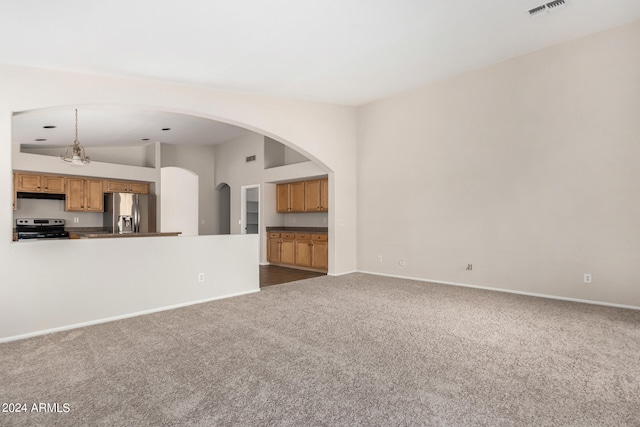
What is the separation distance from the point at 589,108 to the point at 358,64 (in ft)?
9.56

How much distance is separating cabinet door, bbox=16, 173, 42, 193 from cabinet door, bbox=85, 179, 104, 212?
2.85 ft

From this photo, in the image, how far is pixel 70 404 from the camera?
6.78 ft

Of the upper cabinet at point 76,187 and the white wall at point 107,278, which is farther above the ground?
the upper cabinet at point 76,187

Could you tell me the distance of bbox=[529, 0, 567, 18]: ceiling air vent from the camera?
11.0 feet

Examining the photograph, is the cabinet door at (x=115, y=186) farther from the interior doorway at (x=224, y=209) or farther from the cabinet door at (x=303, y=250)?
the cabinet door at (x=303, y=250)

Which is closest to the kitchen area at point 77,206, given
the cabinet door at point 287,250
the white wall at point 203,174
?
the white wall at point 203,174

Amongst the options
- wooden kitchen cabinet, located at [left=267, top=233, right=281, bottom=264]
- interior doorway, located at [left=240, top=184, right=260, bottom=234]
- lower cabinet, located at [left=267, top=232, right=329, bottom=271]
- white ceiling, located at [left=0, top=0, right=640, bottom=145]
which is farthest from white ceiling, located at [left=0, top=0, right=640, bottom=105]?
interior doorway, located at [left=240, top=184, right=260, bottom=234]

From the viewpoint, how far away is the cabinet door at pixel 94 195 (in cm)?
772

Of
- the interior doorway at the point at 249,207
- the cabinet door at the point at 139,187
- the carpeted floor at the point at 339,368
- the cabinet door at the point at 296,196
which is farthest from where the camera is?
the interior doorway at the point at 249,207

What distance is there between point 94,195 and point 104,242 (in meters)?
4.95

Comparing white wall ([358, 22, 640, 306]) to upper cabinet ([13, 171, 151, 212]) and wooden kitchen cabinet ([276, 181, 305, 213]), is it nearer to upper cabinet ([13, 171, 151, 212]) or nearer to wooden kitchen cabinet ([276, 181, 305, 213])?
wooden kitchen cabinet ([276, 181, 305, 213])

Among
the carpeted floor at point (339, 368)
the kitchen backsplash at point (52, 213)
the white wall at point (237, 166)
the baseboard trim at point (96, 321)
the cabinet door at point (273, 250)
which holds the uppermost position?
the white wall at point (237, 166)

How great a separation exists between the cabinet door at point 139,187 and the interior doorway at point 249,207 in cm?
233

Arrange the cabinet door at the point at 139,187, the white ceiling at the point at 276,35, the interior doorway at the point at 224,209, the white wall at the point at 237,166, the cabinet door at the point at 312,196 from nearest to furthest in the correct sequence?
1. the white ceiling at the point at 276,35
2. the cabinet door at the point at 312,196
3. the cabinet door at the point at 139,187
4. the white wall at the point at 237,166
5. the interior doorway at the point at 224,209
